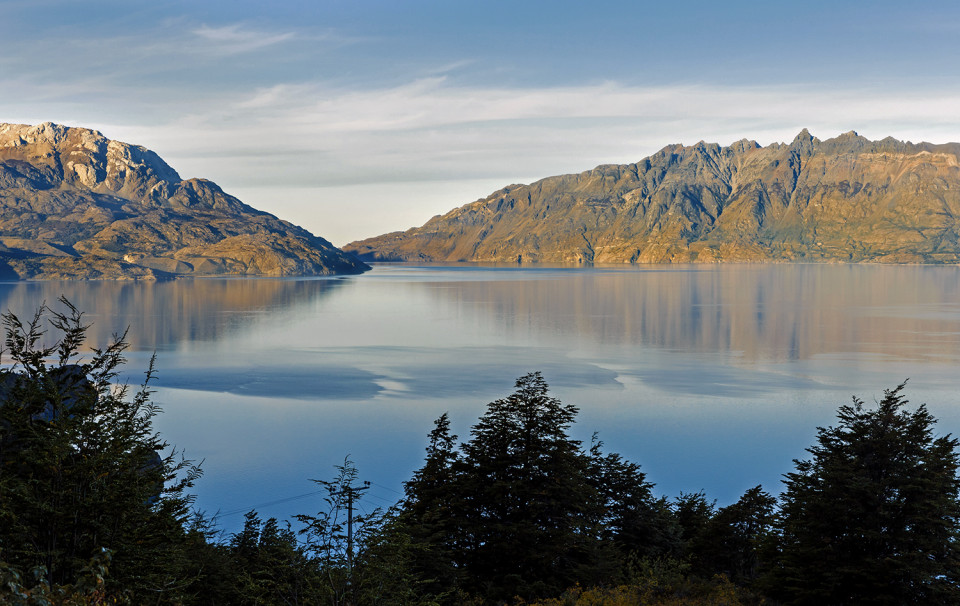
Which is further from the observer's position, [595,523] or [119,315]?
[119,315]

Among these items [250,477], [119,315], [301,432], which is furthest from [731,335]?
[119,315]

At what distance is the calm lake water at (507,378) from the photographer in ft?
137

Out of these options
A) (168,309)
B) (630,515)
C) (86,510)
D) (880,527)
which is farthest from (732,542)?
(168,309)

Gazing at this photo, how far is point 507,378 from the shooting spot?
63.1m

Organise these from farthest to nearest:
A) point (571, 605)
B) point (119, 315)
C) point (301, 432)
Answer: point (119, 315) → point (301, 432) → point (571, 605)

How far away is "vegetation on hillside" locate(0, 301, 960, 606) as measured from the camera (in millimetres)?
12219

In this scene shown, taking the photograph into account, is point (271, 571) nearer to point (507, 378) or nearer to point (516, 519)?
point (516, 519)

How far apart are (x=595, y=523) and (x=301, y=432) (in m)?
26.6

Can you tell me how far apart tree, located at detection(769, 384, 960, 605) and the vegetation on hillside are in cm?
5

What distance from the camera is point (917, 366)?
67188 mm

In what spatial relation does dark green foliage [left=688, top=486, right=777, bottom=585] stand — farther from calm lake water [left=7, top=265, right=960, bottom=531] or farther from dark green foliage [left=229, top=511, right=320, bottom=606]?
dark green foliage [left=229, top=511, right=320, bottom=606]

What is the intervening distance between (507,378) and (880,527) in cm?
4474

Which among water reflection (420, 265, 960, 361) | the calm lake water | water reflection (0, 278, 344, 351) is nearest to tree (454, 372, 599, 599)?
the calm lake water

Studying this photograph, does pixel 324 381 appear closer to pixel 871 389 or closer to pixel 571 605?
pixel 871 389
